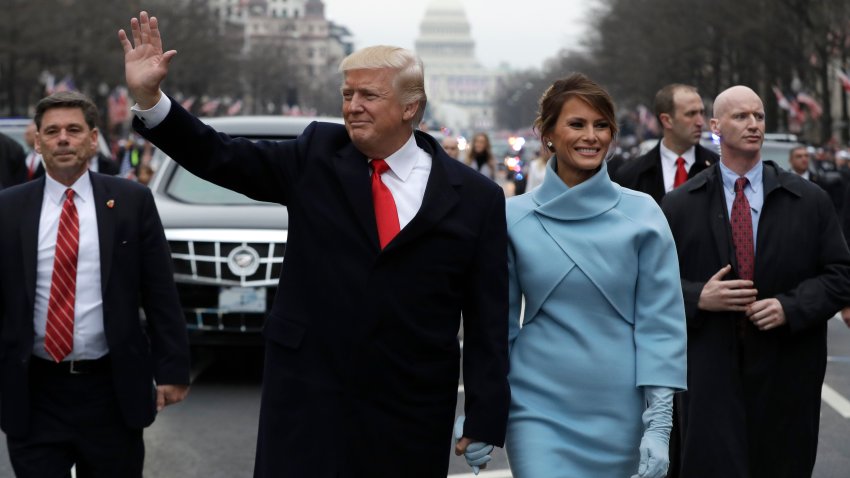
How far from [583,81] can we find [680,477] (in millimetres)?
1886

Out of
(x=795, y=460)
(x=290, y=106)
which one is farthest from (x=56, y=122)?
(x=290, y=106)

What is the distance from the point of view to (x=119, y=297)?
5.54 meters

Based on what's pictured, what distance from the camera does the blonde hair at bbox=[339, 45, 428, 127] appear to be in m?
4.53

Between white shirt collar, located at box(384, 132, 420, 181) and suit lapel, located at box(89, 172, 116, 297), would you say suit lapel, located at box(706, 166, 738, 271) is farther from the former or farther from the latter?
suit lapel, located at box(89, 172, 116, 297)

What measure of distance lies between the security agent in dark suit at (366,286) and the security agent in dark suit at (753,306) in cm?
168

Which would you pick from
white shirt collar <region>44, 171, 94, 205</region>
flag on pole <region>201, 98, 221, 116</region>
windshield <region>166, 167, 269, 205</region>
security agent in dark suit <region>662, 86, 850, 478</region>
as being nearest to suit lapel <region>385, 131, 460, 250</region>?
white shirt collar <region>44, 171, 94, 205</region>

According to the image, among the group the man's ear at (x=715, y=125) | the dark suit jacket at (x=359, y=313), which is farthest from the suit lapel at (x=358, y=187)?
the man's ear at (x=715, y=125)

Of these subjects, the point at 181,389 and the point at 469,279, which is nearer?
the point at 469,279

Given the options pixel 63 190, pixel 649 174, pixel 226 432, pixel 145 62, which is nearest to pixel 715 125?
pixel 649 174

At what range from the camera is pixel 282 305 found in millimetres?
4520

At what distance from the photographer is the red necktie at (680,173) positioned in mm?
8477

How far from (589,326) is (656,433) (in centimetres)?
36

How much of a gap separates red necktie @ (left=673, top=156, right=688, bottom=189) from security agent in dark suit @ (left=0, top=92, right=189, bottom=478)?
3527 mm

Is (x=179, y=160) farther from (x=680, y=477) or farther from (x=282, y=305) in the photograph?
(x=680, y=477)
